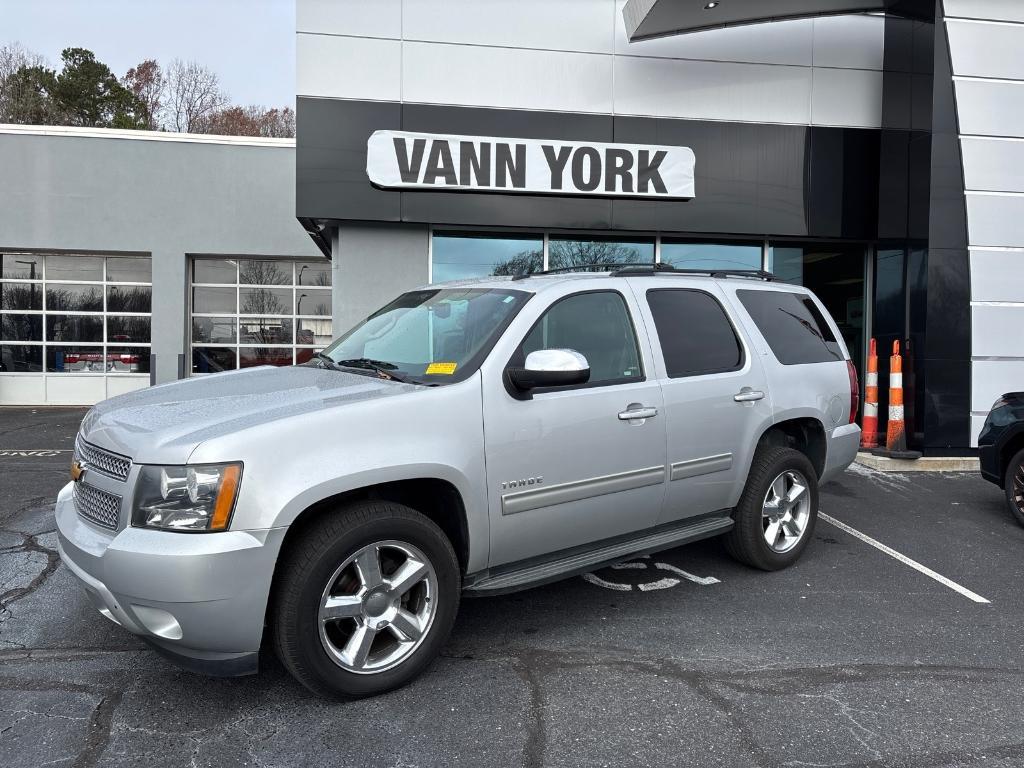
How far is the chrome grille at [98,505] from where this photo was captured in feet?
9.79

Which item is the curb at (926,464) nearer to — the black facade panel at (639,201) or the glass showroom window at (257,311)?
the black facade panel at (639,201)

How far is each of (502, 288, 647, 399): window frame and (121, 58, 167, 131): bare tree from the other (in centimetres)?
4448

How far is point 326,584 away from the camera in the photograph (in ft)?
9.83

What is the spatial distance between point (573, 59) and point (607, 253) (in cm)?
259

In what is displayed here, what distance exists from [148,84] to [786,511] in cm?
4776

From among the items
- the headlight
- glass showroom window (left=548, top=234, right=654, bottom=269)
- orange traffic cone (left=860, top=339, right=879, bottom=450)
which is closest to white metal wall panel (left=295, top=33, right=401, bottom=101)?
glass showroom window (left=548, top=234, right=654, bottom=269)

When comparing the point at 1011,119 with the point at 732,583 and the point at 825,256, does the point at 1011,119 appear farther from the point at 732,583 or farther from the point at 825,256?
the point at 732,583

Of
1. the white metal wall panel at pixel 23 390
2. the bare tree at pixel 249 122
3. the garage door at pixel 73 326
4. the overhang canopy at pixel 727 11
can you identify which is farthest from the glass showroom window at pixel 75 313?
the bare tree at pixel 249 122

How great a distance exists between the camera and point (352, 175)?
30.5 feet

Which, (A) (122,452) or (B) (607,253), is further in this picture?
(B) (607,253)

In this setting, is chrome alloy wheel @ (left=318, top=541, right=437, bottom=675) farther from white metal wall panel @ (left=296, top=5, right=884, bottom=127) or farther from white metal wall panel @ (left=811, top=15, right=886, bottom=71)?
white metal wall panel @ (left=811, top=15, right=886, bottom=71)

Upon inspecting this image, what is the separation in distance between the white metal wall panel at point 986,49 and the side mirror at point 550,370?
8.36 meters

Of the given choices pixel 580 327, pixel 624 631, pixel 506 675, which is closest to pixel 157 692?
pixel 506 675

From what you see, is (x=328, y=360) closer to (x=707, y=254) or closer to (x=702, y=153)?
(x=702, y=153)
